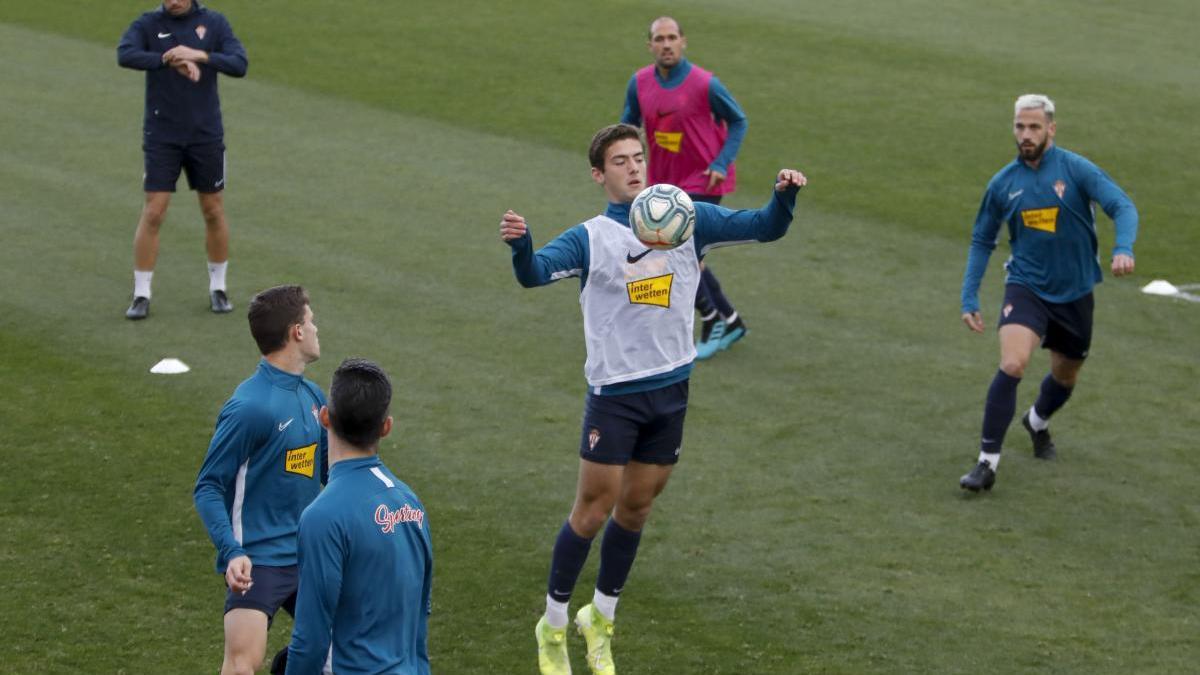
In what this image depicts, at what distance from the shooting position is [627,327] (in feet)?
23.1

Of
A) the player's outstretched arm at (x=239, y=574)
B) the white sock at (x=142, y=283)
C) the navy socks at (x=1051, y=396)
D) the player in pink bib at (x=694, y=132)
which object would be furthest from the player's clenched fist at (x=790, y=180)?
the white sock at (x=142, y=283)

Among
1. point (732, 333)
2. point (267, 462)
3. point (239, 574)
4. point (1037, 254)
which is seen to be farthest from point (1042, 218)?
point (239, 574)

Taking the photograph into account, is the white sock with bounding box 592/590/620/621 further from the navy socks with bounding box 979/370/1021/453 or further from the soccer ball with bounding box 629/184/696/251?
A: the navy socks with bounding box 979/370/1021/453

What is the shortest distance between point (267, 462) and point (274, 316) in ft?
1.75

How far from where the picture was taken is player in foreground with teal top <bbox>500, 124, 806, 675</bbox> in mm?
7012

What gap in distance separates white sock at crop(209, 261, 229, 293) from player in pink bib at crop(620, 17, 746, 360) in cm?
317

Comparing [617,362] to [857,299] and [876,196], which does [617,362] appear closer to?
[857,299]

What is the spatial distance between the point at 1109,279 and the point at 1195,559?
527 cm

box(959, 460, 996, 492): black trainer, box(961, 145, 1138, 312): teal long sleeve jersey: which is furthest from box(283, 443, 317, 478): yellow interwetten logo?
box(961, 145, 1138, 312): teal long sleeve jersey

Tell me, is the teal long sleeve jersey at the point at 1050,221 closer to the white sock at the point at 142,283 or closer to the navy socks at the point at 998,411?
the navy socks at the point at 998,411

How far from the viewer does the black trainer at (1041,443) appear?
9.88 m

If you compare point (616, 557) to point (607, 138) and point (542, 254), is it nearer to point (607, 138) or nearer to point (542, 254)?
point (542, 254)

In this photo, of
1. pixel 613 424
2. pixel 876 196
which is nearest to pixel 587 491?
pixel 613 424

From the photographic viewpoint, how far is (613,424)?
7.07 m
